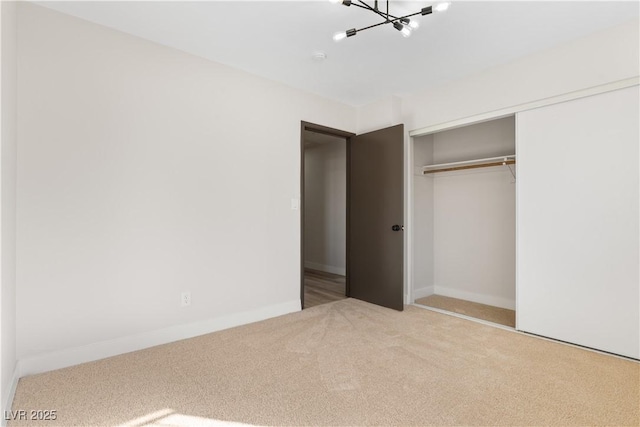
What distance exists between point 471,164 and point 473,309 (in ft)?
5.44

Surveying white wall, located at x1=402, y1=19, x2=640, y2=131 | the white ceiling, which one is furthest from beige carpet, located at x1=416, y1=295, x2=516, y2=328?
the white ceiling

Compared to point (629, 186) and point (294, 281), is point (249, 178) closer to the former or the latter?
point (294, 281)

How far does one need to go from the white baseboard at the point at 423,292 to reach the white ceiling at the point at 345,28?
101 inches

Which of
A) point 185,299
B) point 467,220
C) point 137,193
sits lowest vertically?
point 185,299

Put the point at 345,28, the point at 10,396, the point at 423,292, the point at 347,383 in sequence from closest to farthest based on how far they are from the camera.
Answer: the point at 10,396, the point at 347,383, the point at 345,28, the point at 423,292

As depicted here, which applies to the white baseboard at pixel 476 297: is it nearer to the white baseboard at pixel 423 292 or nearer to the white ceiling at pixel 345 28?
the white baseboard at pixel 423 292

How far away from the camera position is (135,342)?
2.61 metres

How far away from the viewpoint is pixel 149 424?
66.8 inches

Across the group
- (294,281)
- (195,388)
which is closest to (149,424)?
(195,388)

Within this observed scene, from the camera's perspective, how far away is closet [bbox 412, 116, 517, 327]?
3.71 meters

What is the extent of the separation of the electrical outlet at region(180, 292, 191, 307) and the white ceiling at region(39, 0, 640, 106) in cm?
216

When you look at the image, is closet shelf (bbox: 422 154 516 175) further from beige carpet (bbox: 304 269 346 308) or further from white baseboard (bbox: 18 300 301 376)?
white baseboard (bbox: 18 300 301 376)

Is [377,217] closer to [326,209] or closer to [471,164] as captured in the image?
[471,164]

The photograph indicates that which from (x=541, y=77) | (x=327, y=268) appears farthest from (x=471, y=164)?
(x=327, y=268)
